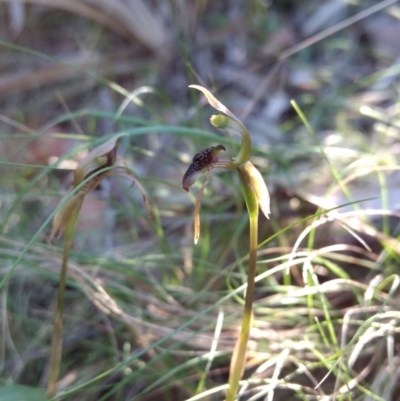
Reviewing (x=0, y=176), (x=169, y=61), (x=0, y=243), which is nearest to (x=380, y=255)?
(x=0, y=243)

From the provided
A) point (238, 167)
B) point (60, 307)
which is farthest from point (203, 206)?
point (238, 167)

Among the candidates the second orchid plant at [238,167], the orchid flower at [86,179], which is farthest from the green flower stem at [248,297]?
the orchid flower at [86,179]

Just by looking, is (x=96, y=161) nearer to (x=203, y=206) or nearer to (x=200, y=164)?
(x=200, y=164)

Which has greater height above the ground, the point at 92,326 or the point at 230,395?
the point at 230,395

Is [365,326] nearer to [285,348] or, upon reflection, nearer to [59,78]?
[285,348]

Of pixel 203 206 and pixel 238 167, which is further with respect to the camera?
pixel 203 206

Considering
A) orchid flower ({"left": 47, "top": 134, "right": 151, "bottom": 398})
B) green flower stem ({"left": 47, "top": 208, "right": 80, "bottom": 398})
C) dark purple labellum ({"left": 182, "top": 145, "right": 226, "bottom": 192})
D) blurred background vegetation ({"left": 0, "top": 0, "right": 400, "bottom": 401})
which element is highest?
dark purple labellum ({"left": 182, "top": 145, "right": 226, "bottom": 192})

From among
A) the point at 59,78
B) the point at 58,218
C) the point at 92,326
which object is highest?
the point at 58,218

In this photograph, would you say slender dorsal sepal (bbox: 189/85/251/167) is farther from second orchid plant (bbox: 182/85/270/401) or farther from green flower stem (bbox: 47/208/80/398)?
green flower stem (bbox: 47/208/80/398)

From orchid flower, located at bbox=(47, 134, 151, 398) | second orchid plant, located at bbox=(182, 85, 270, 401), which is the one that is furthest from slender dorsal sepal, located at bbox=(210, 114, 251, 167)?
orchid flower, located at bbox=(47, 134, 151, 398)
